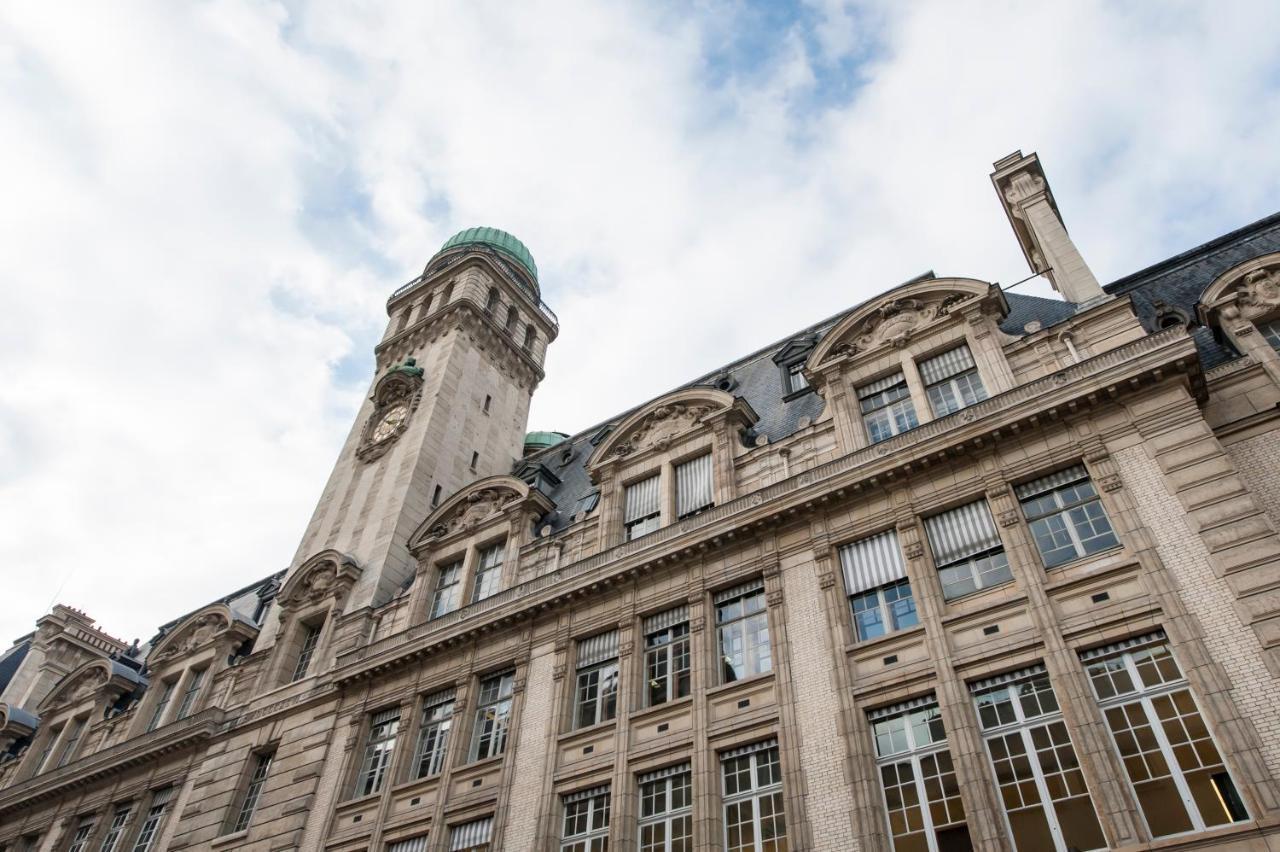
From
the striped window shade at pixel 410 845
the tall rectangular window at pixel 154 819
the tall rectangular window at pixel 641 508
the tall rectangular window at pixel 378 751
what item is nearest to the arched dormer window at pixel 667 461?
the tall rectangular window at pixel 641 508

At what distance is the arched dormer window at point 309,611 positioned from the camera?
30.5 m

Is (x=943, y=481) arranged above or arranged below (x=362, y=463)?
below

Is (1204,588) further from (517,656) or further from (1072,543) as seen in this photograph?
(517,656)

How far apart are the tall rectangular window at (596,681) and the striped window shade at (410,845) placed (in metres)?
4.72

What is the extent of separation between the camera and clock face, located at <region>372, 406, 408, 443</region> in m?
37.5

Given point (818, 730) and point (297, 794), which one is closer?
point (818, 730)

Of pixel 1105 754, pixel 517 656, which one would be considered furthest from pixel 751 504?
pixel 1105 754

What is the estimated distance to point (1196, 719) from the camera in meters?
14.5

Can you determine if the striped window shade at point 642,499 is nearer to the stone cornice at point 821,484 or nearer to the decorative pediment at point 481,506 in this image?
the stone cornice at point 821,484

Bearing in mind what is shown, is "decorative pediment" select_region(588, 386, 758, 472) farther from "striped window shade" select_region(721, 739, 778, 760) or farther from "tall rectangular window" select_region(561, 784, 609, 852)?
"tall rectangular window" select_region(561, 784, 609, 852)

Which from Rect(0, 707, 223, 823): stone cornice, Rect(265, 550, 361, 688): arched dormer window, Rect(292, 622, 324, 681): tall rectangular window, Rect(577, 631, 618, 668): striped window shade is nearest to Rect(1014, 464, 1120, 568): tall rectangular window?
Rect(577, 631, 618, 668): striped window shade

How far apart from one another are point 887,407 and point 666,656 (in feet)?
26.9

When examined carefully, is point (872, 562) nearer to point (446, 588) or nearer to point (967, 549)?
point (967, 549)

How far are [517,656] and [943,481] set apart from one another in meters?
11.7
